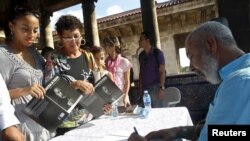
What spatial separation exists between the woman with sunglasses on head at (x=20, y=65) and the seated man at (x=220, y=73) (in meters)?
0.76

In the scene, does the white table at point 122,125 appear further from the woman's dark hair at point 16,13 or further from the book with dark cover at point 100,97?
the woman's dark hair at point 16,13

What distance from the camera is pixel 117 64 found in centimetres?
401

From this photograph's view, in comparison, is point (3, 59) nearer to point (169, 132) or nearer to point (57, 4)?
point (169, 132)

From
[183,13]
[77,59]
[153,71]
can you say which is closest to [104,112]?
[77,59]

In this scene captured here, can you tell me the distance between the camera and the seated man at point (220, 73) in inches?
44.6

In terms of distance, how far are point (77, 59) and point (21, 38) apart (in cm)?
58

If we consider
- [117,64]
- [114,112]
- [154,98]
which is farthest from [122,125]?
[154,98]

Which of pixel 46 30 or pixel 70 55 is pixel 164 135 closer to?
pixel 70 55

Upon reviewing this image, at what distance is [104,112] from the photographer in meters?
2.68

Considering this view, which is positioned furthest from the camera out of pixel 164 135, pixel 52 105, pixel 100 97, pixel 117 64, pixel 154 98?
pixel 154 98

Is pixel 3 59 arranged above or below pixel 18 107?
above

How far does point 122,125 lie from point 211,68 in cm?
101

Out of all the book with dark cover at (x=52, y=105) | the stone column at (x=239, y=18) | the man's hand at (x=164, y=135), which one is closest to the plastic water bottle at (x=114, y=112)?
the book with dark cover at (x=52, y=105)

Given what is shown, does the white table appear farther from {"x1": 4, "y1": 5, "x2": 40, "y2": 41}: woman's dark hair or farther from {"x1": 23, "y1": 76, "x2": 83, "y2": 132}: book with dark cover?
{"x1": 4, "y1": 5, "x2": 40, "y2": 41}: woman's dark hair
